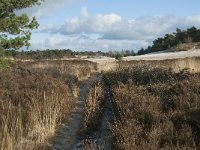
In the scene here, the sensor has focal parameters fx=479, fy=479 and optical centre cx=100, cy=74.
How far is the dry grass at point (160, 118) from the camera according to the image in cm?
919

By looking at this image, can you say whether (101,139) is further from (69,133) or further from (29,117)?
(29,117)

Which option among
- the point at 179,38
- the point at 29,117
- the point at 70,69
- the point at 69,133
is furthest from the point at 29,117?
the point at 179,38

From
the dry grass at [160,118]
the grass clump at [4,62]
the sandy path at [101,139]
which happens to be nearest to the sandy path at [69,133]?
the sandy path at [101,139]

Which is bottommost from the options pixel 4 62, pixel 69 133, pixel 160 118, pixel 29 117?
pixel 69 133

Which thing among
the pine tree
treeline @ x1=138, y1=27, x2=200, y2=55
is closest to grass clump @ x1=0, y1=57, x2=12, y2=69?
the pine tree

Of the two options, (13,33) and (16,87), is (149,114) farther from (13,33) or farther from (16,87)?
(16,87)

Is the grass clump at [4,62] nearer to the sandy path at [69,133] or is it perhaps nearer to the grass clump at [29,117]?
the grass clump at [29,117]

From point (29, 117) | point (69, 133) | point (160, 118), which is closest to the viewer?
point (160, 118)

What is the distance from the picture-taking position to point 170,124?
10016 millimetres

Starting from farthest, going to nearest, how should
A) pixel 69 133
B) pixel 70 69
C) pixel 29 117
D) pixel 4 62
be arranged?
pixel 70 69
pixel 4 62
pixel 69 133
pixel 29 117

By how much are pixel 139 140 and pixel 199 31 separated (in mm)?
80123

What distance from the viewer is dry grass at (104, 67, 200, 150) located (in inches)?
362

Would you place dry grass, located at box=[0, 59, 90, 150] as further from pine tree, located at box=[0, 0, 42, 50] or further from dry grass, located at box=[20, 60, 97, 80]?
dry grass, located at box=[20, 60, 97, 80]

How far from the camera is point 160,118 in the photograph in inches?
426
